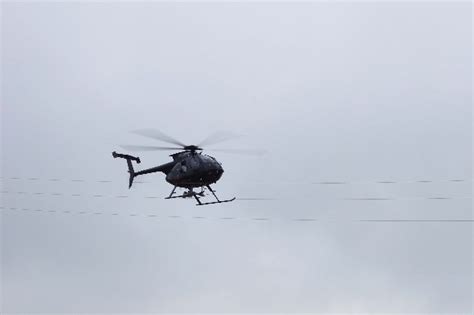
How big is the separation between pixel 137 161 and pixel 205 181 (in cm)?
1145

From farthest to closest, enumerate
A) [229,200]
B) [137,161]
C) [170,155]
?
[137,161]
[170,155]
[229,200]

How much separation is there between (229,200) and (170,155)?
802 centimetres

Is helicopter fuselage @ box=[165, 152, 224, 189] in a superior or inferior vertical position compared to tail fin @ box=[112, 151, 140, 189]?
inferior

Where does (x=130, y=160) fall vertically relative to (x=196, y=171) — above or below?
above

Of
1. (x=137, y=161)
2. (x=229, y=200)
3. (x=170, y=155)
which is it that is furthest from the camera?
(x=137, y=161)

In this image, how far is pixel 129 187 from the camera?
75.9 m

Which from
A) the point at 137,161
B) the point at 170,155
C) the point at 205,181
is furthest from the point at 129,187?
the point at 205,181

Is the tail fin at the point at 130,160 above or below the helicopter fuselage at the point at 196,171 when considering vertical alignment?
above

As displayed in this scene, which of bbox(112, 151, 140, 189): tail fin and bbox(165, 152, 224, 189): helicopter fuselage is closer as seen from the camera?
bbox(165, 152, 224, 189): helicopter fuselage

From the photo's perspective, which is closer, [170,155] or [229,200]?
[229,200]

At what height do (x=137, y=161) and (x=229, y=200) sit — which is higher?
(x=137, y=161)

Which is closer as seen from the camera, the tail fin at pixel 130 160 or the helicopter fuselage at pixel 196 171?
the helicopter fuselage at pixel 196 171

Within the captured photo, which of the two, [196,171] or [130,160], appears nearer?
[196,171]

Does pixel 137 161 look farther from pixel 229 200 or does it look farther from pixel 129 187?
pixel 229 200
